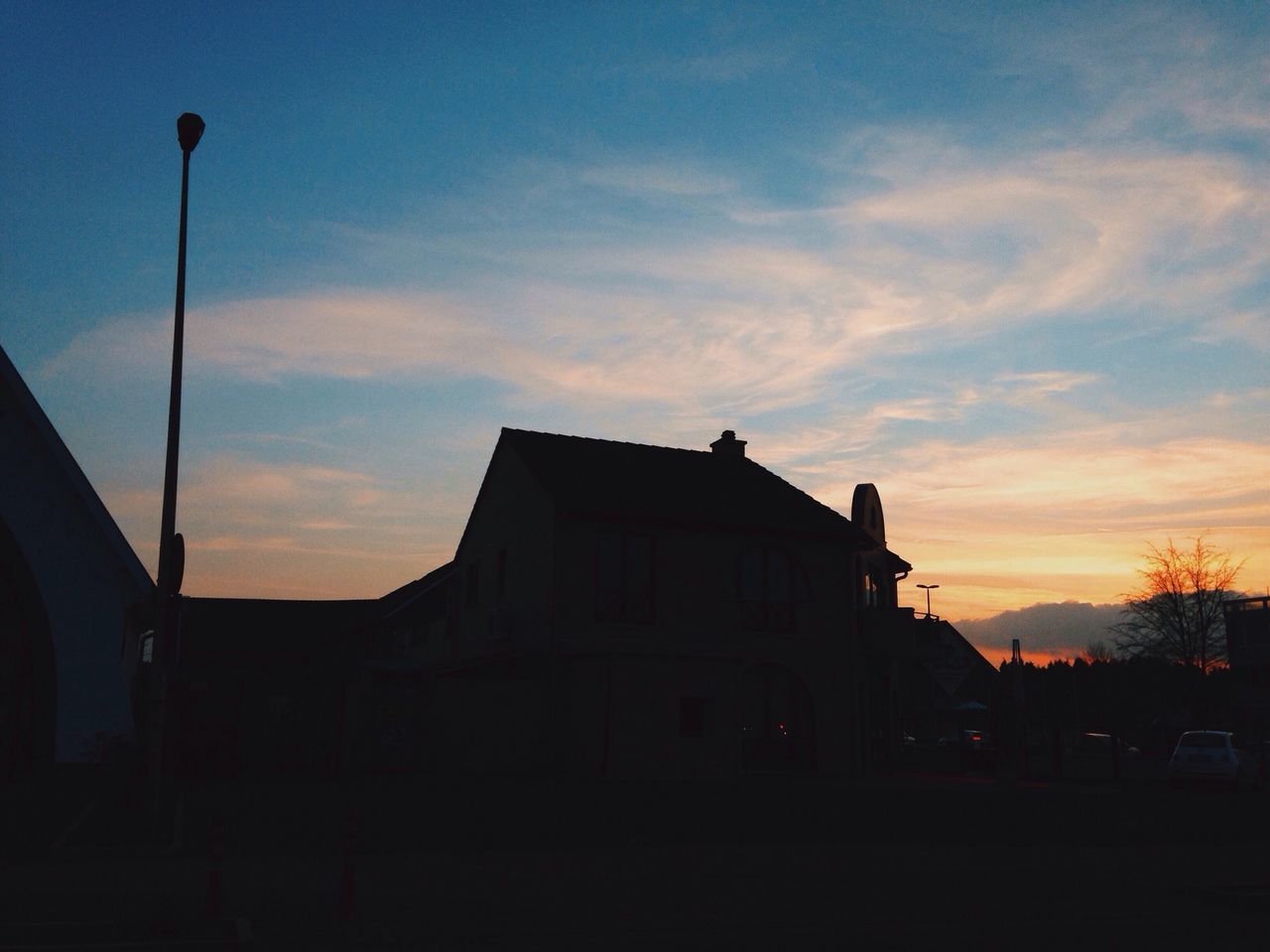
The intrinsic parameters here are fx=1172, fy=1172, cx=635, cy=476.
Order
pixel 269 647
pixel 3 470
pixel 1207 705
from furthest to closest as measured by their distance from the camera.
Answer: pixel 1207 705
pixel 269 647
pixel 3 470

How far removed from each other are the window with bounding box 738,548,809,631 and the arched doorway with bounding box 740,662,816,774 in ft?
3.91

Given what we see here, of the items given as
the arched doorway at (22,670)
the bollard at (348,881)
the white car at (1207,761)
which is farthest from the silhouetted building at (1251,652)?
the bollard at (348,881)

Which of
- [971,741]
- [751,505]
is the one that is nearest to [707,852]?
[751,505]

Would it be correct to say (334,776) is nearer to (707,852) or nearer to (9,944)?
(707,852)

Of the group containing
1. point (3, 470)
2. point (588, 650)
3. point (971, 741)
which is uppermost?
point (3, 470)

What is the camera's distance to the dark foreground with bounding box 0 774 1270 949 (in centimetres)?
901

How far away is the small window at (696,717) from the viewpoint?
27.1 m

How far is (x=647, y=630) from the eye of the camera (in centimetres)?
2864

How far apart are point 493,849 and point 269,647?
128ft

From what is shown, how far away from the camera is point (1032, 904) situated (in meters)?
10.9

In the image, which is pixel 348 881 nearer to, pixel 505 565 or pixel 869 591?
pixel 505 565

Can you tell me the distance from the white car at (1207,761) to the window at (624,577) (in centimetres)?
1395

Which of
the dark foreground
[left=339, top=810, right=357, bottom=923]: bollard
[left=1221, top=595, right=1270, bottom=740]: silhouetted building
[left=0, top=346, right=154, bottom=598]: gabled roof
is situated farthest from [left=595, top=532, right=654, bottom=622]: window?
[left=1221, top=595, right=1270, bottom=740]: silhouetted building

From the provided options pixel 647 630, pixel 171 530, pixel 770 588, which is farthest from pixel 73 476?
pixel 770 588
